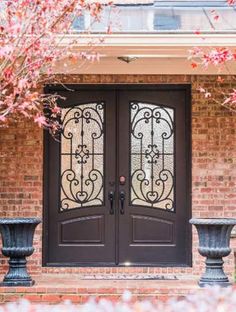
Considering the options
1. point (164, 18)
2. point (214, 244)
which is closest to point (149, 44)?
point (164, 18)

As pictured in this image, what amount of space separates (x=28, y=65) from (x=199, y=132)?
123 inches

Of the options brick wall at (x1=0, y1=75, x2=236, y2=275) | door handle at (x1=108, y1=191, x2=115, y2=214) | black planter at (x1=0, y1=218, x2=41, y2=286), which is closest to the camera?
black planter at (x1=0, y1=218, x2=41, y2=286)

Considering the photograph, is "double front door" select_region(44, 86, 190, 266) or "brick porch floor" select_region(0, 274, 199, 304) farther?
"double front door" select_region(44, 86, 190, 266)

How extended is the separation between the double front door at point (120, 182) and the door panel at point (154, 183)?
13 mm

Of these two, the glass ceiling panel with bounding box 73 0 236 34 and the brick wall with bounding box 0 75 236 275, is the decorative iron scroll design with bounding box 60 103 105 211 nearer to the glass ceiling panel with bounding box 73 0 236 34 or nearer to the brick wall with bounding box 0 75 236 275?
the brick wall with bounding box 0 75 236 275

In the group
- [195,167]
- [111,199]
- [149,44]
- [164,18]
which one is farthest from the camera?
[111,199]

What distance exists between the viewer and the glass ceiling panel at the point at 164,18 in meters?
7.98

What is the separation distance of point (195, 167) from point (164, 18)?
1.94m

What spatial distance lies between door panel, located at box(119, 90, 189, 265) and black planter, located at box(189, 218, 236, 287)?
53.2 inches

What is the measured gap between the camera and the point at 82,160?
30.5 feet

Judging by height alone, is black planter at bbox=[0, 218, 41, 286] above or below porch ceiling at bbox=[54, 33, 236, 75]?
below

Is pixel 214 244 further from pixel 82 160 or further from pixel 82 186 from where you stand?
pixel 82 160

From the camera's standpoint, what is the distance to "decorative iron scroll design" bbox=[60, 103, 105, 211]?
30.5ft

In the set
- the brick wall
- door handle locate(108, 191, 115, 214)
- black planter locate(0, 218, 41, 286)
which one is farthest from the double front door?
black planter locate(0, 218, 41, 286)
